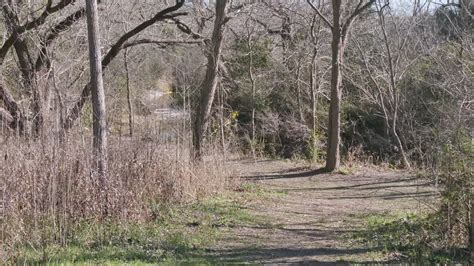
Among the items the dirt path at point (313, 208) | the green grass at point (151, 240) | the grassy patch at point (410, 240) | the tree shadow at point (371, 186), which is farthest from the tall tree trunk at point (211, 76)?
the grassy patch at point (410, 240)

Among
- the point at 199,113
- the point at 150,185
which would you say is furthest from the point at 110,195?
the point at 199,113

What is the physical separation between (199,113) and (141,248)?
7539mm

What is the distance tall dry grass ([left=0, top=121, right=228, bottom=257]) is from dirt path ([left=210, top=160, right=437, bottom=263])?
1.68 metres

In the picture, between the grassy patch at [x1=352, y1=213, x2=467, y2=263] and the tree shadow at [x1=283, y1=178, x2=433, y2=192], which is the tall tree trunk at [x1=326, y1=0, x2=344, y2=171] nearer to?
the tree shadow at [x1=283, y1=178, x2=433, y2=192]

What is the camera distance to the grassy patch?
7.13 metres

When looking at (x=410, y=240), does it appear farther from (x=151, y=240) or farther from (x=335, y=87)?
(x=335, y=87)

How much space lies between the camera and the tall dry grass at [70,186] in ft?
25.9

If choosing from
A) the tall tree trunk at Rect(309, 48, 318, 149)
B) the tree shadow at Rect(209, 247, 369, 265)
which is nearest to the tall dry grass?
the tree shadow at Rect(209, 247, 369, 265)

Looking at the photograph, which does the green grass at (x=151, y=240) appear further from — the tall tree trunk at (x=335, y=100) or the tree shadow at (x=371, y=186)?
the tall tree trunk at (x=335, y=100)

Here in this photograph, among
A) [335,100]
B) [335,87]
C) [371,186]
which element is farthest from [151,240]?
[335,87]

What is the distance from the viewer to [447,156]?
742cm

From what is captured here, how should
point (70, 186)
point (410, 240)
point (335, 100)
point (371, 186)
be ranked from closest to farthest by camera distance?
1. point (410, 240)
2. point (70, 186)
3. point (371, 186)
4. point (335, 100)

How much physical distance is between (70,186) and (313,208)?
16.4 feet

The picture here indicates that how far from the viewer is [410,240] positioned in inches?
313
